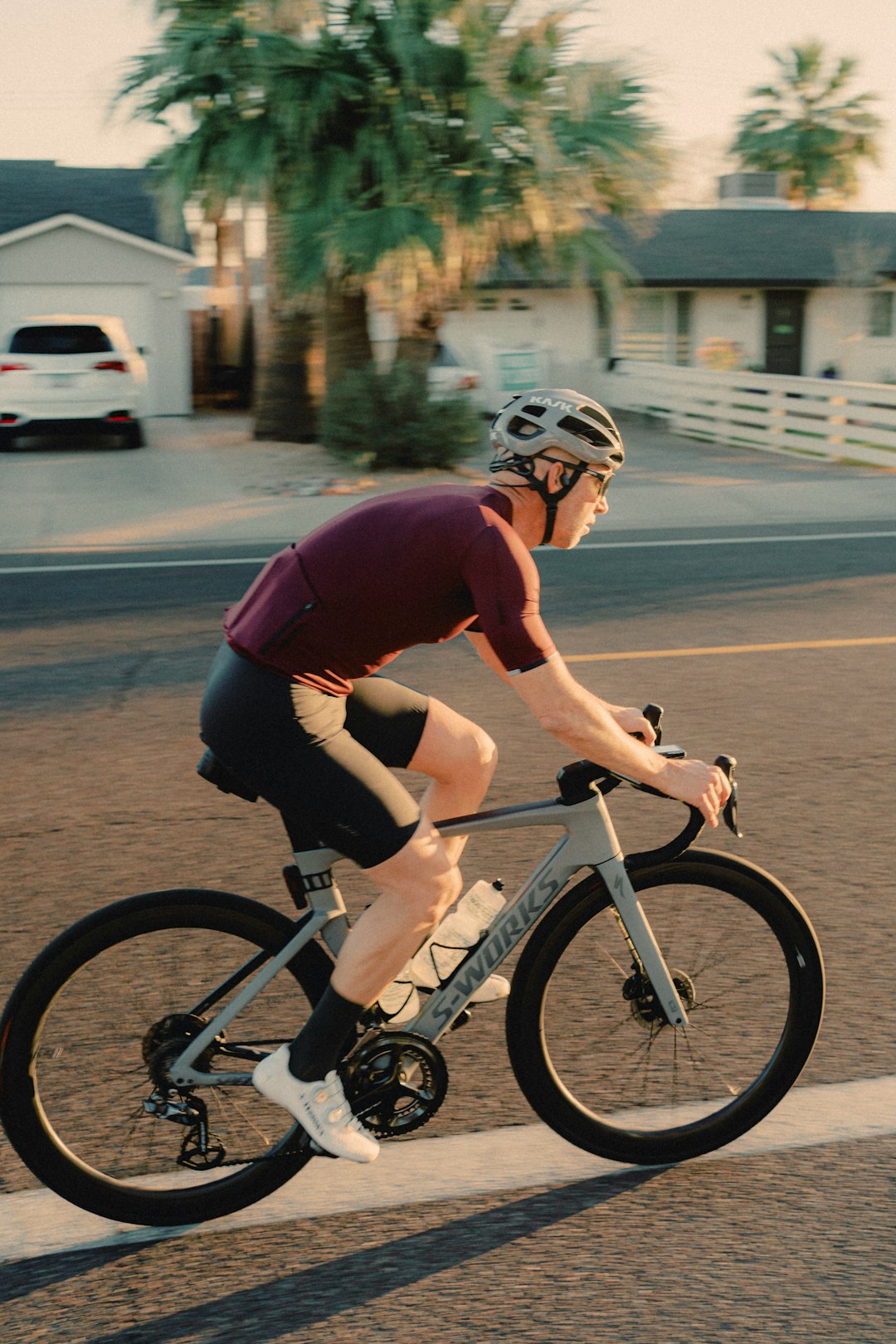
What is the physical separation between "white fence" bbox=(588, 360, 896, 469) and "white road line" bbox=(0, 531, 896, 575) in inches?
251

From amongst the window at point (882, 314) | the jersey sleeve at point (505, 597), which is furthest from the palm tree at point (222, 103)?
the window at point (882, 314)

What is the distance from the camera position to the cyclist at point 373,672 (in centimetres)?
288

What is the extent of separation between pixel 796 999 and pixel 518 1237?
85 cm

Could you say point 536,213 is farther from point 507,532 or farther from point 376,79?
point 507,532

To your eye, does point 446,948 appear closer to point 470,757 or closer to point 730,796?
point 470,757

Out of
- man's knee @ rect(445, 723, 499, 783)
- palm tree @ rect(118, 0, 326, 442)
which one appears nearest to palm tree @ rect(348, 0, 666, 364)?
palm tree @ rect(118, 0, 326, 442)

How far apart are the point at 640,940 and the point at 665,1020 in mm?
241

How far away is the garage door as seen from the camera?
26266 mm

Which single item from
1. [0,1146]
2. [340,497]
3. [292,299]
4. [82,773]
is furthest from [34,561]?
[0,1146]

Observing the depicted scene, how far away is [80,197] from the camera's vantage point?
93.7ft

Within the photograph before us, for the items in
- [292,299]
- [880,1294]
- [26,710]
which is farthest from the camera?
[292,299]

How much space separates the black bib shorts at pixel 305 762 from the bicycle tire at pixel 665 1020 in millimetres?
473

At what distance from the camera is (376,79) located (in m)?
17.3

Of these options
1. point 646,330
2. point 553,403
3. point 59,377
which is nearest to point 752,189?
point 646,330
